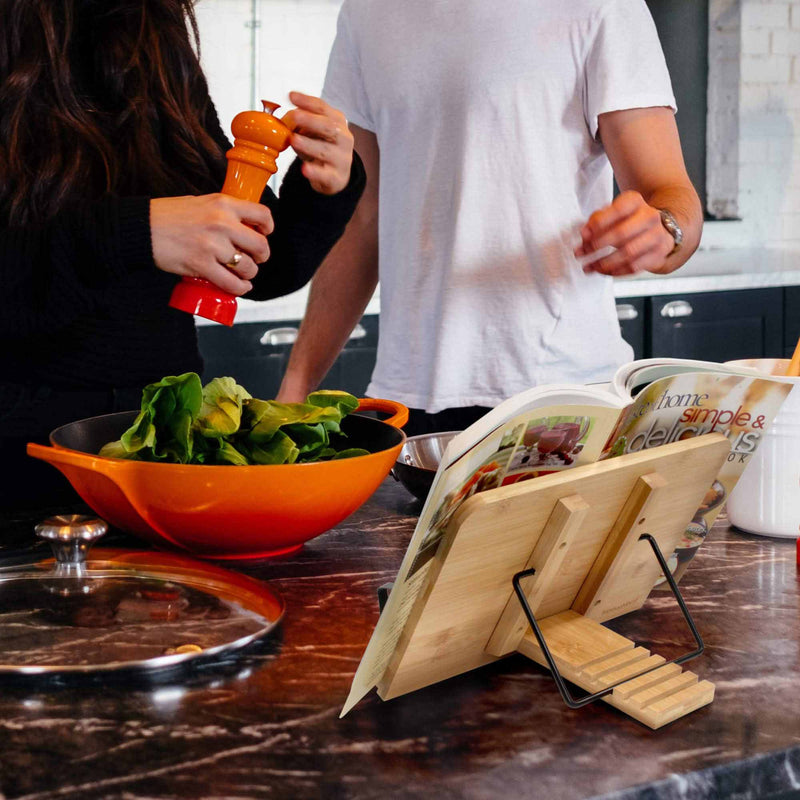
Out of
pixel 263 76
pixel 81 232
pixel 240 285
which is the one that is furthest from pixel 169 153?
pixel 263 76

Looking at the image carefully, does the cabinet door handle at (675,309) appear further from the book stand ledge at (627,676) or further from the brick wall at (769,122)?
the book stand ledge at (627,676)

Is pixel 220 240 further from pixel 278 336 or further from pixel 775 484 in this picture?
pixel 278 336

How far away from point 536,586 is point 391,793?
0.20 metres

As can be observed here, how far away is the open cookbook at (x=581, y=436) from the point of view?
605 millimetres

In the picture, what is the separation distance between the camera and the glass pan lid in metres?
0.67

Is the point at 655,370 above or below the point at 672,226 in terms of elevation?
below

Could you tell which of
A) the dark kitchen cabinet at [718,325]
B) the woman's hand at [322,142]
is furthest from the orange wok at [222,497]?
the dark kitchen cabinet at [718,325]

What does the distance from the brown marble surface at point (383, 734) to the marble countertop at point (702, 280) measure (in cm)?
169

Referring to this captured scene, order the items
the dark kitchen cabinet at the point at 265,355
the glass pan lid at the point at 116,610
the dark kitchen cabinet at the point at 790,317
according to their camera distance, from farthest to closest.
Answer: the dark kitchen cabinet at the point at 790,317, the dark kitchen cabinet at the point at 265,355, the glass pan lid at the point at 116,610

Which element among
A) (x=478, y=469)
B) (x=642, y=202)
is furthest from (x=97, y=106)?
(x=478, y=469)

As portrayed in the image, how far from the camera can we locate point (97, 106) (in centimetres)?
136

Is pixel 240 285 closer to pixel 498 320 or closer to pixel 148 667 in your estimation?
pixel 148 667

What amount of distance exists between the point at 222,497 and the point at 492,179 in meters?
0.92

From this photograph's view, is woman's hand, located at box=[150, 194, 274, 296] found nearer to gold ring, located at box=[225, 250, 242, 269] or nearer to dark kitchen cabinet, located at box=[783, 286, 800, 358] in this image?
gold ring, located at box=[225, 250, 242, 269]
